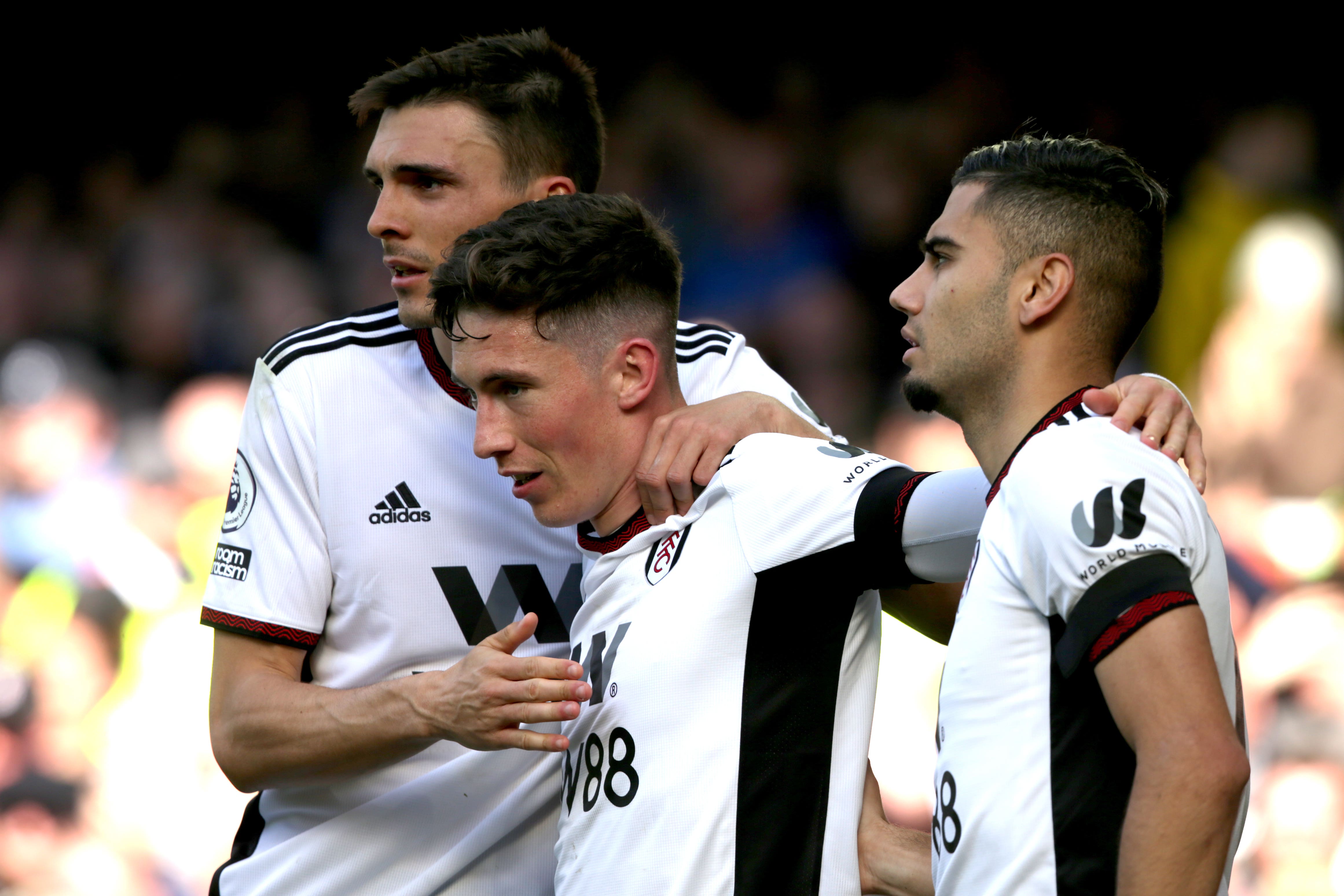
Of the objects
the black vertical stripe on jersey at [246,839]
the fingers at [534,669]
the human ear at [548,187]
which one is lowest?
the black vertical stripe on jersey at [246,839]

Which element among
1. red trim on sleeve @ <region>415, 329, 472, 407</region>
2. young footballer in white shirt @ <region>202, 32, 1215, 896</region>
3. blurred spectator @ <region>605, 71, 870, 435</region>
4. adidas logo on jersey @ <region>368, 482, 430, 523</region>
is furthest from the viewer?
blurred spectator @ <region>605, 71, 870, 435</region>

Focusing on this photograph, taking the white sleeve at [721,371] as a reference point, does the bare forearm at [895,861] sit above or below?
below

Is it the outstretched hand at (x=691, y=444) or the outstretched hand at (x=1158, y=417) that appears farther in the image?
the outstretched hand at (x=691, y=444)

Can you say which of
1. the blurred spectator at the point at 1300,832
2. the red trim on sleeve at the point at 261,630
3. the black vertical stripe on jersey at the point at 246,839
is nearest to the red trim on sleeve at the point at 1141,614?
the red trim on sleeve at the point at 261,630

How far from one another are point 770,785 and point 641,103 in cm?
548

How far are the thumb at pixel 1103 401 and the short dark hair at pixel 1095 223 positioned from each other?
10 cm

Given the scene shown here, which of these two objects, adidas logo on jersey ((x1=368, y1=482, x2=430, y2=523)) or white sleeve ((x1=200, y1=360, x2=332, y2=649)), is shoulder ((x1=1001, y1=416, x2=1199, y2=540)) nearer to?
adidas logo on jersey ((x1=368, y1=482, x2=430, y2=523))

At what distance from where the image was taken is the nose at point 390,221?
2.52 meters

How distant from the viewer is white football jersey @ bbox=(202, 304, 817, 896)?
2.36 metres

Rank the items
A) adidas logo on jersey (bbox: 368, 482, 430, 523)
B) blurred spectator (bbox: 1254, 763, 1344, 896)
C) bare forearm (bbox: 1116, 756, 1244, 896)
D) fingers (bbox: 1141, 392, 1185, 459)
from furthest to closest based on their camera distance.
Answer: blurred spectator (bbox: 1254, 763, 1344, 896) → adidas logo on jersey (bbox: 368, 482, 430, 523) → fingers (bbox: 1141, 392, 1185, 459) → bare forearm (bbox: 1116, 756, 1244, 896)

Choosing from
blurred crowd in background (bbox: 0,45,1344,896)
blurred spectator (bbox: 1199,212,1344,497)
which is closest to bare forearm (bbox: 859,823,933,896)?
blurred crowd in background (bbox: 0,45,1344,896)

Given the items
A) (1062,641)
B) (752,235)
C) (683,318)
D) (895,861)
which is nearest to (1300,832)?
(683,318)

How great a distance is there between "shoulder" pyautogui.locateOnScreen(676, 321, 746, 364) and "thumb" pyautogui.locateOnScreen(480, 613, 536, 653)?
801mm

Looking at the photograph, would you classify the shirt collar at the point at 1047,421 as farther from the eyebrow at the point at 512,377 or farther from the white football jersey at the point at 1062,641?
the eyebrow at the point at 512,377
